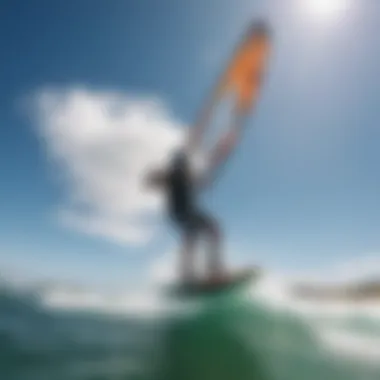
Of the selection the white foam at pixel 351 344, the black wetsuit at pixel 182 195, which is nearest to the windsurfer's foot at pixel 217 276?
the black wetsuit at pixel 182 195

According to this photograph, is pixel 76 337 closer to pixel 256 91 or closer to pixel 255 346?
pixel 255 346

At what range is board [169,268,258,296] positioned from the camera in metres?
8.92

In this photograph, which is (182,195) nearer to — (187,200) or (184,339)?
(187,200)

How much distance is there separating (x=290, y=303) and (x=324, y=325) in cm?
79

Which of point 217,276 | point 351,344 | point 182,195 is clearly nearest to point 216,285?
point 217,276

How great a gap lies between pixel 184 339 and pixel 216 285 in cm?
265

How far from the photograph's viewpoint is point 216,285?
911 cm

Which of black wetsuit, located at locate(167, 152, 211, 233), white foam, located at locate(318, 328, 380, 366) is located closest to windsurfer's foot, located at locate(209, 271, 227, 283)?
black wetsuit, located at locate(167, 152, 211, 233)

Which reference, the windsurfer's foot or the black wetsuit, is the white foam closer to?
the windsurfer's foot

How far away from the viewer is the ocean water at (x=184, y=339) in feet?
33.0

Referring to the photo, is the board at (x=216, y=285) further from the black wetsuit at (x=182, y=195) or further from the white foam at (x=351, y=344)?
the white foam at (x=351, y=344)

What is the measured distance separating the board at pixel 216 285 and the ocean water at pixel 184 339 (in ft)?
1.54

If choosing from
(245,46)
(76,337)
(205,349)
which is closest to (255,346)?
(205,349)

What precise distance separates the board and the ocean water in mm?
470
